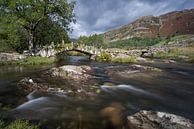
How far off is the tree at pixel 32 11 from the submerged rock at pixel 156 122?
38243 mm

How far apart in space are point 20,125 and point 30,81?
10615 mm

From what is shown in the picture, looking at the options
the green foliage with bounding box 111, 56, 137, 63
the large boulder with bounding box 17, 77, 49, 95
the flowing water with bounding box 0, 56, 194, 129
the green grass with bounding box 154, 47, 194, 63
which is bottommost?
the green grass with bounding box 154, 47, 194, 63

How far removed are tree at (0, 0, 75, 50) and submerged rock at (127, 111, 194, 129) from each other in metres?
38.2

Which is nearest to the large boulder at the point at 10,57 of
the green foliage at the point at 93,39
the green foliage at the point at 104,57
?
the green foliage at the point at 104,57

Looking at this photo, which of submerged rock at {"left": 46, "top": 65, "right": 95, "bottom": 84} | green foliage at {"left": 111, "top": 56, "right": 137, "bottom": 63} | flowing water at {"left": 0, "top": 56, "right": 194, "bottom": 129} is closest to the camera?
flowing water at {"left": 0, "top": 56, "right": 194, "bottom": 129}

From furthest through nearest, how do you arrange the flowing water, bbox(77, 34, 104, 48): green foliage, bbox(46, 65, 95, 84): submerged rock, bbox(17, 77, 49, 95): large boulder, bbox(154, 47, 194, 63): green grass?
bbox(77, 34, 104, 48): green foliage
bbox(154, 47, 194, 63): green grass
bbox(46, 65, 95, 84): submerged rock
bbox(17, 77, 49, 95): large boulder
the flowing water

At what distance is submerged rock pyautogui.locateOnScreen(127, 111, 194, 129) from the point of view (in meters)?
11.4

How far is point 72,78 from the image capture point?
77.0 feet

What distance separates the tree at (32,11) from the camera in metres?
47.5

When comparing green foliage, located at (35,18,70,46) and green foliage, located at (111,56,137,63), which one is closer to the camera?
green foliage, located at (111,56,137,63)

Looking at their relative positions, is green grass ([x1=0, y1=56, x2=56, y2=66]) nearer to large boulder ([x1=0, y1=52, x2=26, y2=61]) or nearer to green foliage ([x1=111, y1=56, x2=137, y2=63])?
large boulder ([x1=0, y1=52, x2=26, y2=61])

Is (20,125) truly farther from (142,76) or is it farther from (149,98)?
(142,76)

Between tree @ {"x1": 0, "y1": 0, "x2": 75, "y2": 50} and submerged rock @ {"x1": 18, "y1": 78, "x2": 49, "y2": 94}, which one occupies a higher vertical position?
Answer: tree @ {"x1": 0, "y1": 0, "x2": 75, "y2": 50}

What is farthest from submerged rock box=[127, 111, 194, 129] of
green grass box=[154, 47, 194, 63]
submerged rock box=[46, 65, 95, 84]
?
green grass box=[154, 47, 194, 63]
